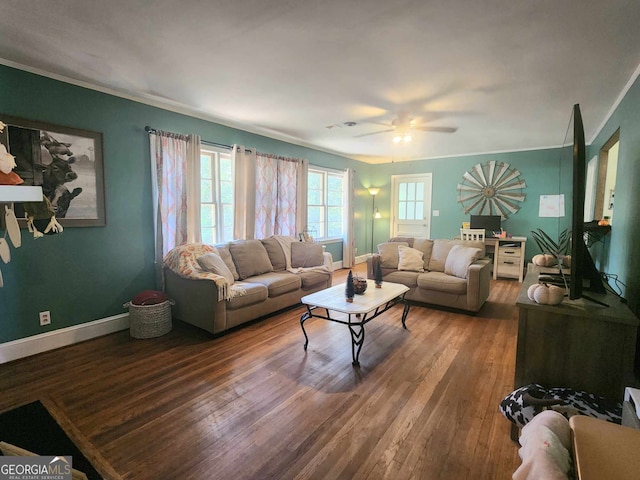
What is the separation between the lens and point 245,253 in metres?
3.91

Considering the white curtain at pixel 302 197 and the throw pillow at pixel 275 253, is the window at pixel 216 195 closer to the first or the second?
the throw pillow at pixel 275 253

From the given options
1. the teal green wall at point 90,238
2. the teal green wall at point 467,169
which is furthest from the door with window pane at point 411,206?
the teal green wall at point 90,238

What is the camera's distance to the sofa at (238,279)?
3.08 m

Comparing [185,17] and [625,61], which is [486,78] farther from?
[185,17]

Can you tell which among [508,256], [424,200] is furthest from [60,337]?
[424,200]

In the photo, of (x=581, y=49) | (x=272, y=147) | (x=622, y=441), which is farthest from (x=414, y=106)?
(x=622, y=441)

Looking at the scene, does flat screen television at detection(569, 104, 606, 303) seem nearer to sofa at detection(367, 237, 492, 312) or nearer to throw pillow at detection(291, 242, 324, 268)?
sofa at detection(367, 237, 492, 312)

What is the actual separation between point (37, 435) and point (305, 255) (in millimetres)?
3345

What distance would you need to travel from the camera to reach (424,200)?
7.00m

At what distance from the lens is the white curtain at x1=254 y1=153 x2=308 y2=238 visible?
15.1 ft

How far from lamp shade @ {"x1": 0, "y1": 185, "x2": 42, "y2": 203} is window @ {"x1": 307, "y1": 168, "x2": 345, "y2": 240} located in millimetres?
5133

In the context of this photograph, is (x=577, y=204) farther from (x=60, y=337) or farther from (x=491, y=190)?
(x=491, y=190)

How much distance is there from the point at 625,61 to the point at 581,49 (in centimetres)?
50

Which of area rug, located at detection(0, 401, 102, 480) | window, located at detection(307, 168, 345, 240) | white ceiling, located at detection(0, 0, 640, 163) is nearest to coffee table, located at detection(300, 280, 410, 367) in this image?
area rug, located at detection(0, 401, 102, 480)
